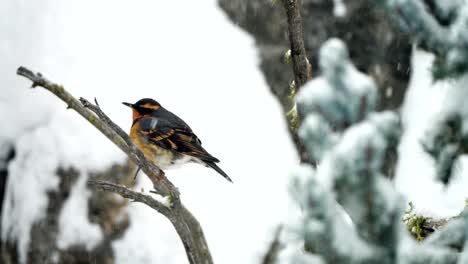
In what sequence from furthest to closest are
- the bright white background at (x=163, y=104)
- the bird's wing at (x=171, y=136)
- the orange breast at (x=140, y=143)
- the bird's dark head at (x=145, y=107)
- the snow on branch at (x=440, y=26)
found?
1. the bright white background at (x=163, y=104)
2. the bird's dark head at (x=145, y=107)
3. the orange breast at (x=140, y=143)
4. the bird's wing at (x=171, y=136)
5. the snow on branch at (x=440, y=26)

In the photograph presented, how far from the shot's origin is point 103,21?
25.9 feet

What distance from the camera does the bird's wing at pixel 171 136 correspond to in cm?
486

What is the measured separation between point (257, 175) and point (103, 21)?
9.84 feet

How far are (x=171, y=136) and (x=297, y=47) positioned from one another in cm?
229

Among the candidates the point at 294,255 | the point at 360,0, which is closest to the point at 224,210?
the point at 360,0

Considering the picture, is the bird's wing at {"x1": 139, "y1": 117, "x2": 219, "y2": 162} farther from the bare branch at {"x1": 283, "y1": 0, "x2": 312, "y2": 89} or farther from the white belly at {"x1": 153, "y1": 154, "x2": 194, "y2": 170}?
the bare branch at {"x1": 283, "y1": 0, "x2": 312, "y2": 89}

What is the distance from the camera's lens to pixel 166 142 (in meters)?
5.00

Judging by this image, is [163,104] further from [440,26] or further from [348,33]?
[440,26]

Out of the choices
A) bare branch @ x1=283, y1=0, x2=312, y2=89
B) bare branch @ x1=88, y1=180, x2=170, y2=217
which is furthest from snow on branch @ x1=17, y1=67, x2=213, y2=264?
bare branch @ x1=283, y1=0, x2=312, y2=89

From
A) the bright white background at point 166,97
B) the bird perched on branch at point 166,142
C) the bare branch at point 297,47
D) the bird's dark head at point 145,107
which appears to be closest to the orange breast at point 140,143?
the bird perched on branch at point 166,142

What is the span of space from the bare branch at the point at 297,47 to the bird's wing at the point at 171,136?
1.98 m

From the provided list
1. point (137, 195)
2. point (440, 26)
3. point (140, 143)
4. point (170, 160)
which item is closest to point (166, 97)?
point (140, 143)

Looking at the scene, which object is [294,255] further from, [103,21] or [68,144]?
[103,21]

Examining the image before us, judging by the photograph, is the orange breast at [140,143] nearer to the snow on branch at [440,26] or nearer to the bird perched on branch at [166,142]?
the bird perched on branch at [166,142]
